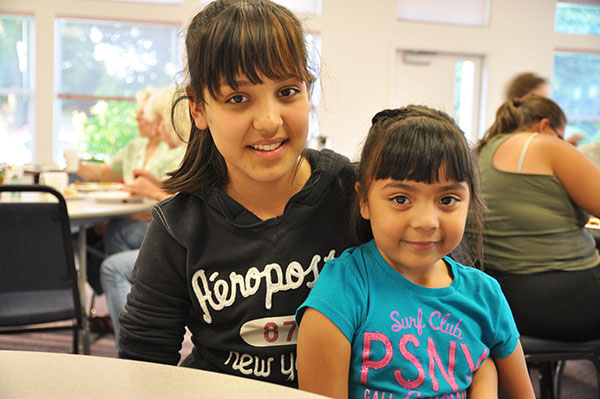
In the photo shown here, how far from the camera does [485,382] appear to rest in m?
1.01

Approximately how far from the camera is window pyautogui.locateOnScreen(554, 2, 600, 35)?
8258mm

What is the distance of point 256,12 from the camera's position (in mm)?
1018

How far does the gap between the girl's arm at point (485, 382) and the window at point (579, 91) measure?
820 centimetres

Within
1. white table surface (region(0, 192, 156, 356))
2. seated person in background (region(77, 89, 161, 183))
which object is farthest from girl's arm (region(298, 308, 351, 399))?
seated person in background (region(77, 89, 161, 183))

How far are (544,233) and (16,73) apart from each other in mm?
6760

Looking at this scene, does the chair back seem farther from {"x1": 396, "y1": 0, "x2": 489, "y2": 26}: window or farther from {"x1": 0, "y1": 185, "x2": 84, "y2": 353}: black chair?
{"x1": 396, "y1": 0, "x2": 489, "y2": 26}: window

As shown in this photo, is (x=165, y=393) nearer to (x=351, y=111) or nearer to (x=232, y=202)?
(x=232, y=202)

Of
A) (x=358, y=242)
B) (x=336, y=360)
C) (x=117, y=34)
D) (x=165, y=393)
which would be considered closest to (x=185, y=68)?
(x=358, y=242)

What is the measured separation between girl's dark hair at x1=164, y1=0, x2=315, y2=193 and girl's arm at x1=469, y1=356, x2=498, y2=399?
0.58 metres

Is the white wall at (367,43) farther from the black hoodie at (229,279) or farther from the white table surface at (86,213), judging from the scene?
the black hoodie at (229,279)

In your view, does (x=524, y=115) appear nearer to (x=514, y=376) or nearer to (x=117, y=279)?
(x=514, y=376)

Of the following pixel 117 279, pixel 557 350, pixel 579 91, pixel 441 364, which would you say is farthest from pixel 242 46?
pixel 579 91

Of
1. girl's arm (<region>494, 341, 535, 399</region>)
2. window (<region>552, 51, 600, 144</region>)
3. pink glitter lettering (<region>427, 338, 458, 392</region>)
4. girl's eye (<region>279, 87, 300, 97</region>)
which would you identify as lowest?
girl's arm (<region>494, 341, 535, 399</region>)

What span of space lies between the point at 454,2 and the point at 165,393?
8.13 m
